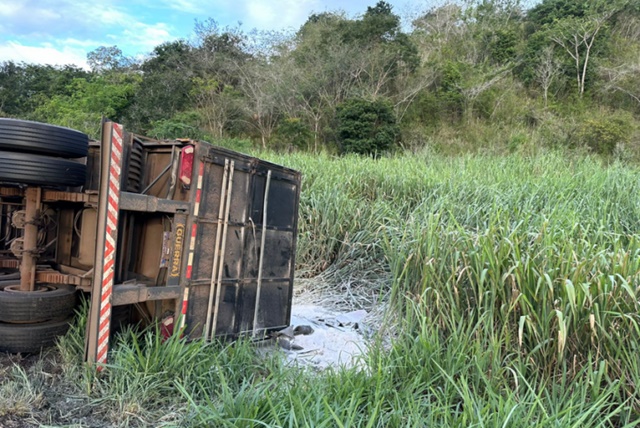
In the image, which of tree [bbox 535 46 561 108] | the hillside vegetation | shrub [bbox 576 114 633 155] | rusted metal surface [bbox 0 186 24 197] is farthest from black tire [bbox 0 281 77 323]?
tree [bbox 535 46 561 108]

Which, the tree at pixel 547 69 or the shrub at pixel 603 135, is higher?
the tree at pixel 547 69

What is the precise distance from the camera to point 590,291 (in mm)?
2672

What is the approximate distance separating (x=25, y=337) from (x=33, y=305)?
249 millimetres

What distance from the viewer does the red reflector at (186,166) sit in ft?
10.1

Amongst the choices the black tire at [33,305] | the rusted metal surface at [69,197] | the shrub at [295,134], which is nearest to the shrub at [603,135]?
the shrub at [295,134]

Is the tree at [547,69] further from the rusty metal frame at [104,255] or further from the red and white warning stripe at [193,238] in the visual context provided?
the rusty metal frame at [104,255]

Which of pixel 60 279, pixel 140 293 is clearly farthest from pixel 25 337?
pixel 140 293

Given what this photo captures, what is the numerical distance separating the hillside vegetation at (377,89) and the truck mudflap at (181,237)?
16095 millimetres

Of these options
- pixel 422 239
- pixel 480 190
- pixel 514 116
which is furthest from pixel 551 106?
pixel 422 239

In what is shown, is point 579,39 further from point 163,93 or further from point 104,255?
point 104,255

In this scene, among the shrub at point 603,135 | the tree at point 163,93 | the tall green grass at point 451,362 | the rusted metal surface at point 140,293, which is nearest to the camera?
the tall green grass at point 451,362

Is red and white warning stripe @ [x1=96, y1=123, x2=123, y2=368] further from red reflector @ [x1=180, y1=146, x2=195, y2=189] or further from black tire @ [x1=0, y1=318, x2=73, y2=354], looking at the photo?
black tire @ [x1=0, y1=318, x2=73, y2=354]

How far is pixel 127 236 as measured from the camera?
3.14m

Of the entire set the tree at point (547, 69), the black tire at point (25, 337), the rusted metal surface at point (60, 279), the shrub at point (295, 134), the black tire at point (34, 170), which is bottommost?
the black tire at point (25, 337)
